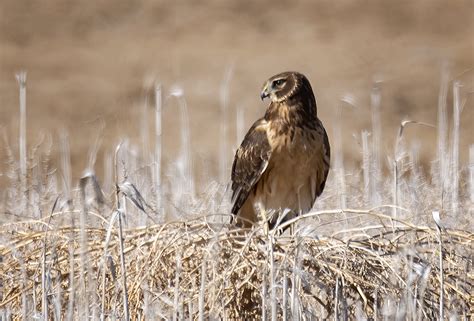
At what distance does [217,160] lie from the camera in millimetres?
11859

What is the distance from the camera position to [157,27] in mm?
19078

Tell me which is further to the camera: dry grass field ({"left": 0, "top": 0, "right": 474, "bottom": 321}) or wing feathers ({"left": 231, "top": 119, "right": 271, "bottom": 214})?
wing feathers ({"left": 231, "top": 119, "right": 271, "bottom": 214})

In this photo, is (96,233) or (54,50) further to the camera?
(54,50)

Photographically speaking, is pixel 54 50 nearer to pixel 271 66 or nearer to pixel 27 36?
Result: pixel 27 36

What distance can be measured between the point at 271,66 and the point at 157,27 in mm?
3123

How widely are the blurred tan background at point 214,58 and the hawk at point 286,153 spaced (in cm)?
572

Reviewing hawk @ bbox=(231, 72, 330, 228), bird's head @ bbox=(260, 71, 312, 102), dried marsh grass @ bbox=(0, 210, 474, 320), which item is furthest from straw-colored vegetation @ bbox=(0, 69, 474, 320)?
bird's head @ bbox=(260, 71, 312, 102)

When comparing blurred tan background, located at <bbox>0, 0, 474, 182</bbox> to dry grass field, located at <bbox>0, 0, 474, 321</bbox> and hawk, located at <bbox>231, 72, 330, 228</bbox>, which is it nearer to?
dry grass field, located at <bbox>0, 0, 474, 321</bbox>

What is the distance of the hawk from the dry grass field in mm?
157

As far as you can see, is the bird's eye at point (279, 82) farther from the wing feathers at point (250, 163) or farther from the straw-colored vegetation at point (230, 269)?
the straw-colored vegetation at point (230, 269)

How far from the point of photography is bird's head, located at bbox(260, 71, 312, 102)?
6238 mm

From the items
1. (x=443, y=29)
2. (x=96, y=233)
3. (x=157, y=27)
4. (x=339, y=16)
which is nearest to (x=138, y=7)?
(x=157, y=27)

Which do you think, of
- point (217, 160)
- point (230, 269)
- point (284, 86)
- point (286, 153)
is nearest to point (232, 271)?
point (230, 269)

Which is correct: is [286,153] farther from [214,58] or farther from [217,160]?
[214,58]
